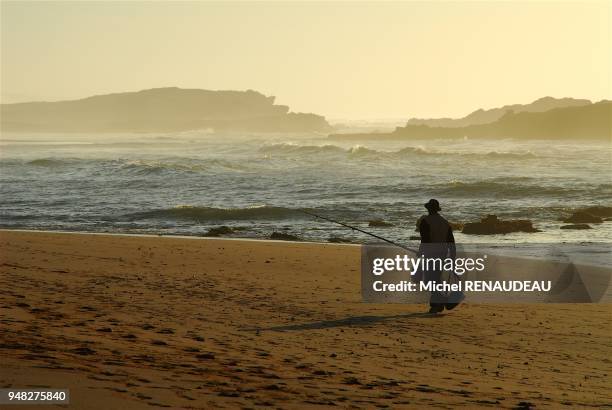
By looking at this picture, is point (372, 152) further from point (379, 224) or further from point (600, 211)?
point (379, 224)

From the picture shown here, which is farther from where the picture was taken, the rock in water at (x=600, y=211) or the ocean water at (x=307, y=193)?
the rock in water at (x=600, y=211)

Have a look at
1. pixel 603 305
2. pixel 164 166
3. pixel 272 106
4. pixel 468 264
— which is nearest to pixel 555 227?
pixel 468 264

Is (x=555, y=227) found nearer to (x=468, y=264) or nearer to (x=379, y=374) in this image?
(x=468, y=264)

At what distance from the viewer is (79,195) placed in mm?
32750

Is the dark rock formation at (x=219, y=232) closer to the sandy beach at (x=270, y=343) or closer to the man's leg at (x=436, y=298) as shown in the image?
the sandy beach at (x=270, y=343)

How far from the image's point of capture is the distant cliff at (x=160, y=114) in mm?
172125

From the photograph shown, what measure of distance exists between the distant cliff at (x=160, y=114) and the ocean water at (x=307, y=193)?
116017 millimetres

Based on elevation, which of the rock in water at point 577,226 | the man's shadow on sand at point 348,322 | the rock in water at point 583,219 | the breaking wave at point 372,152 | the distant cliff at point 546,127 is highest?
the distant cliff at point 546,127

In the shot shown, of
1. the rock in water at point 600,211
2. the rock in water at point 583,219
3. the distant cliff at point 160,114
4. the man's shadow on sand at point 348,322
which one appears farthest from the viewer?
the distant cliff at point 160,114

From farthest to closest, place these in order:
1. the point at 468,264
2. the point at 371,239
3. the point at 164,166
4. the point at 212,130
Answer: the point at 212,130 → the point at 164,166 → the point at 371,239 → the point at 468,264

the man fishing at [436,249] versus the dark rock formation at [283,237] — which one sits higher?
the man fishing at [436,249]

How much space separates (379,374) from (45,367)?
8.56 feet

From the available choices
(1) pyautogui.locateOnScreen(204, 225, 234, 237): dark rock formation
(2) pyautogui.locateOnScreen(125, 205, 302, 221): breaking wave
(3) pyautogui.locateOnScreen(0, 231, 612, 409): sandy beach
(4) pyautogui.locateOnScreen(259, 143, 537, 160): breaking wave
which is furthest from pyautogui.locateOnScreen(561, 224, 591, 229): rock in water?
(4) pyautogui.locateOnScreen(259, 143, 537, 160): breaking wave

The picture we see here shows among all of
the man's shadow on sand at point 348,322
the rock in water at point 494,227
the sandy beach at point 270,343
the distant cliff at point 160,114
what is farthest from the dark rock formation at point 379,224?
the distant cliff at point 160,114
